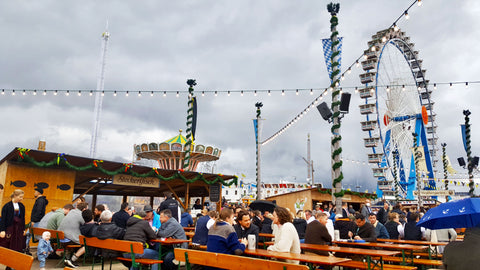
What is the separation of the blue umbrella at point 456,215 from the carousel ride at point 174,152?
20150mm

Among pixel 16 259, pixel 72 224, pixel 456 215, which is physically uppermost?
pixel 456 215

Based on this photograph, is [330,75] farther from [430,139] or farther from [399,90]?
[430,139]

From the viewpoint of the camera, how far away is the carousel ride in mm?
23672

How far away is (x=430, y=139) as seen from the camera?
38.1m

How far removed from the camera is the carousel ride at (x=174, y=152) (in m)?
23.7

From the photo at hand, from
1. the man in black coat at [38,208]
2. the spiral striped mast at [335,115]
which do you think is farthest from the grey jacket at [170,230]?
the spiral striped mast at [335,115]

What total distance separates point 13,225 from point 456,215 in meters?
6.82

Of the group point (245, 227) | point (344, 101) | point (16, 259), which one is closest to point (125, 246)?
point (245, 227)

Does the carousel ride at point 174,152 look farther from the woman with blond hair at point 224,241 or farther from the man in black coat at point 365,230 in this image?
the woman with blond hair at point 224,241

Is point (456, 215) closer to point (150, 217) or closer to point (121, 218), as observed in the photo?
point (150, 217)

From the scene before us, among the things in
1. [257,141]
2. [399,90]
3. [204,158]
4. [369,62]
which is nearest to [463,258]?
[257,141]

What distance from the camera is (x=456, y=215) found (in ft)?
11.9

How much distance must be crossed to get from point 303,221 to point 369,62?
21897 millimetres

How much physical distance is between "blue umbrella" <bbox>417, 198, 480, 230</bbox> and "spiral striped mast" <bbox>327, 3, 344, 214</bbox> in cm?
643
